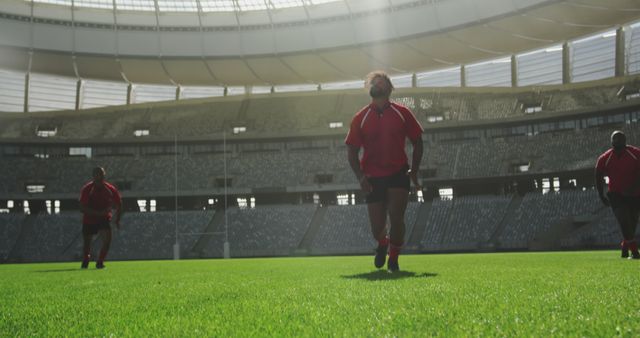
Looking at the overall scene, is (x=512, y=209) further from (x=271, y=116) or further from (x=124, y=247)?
(x=124, y=247)

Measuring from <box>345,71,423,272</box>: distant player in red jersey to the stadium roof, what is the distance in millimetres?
33459

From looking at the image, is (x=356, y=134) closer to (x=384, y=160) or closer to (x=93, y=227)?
(x=384, y=160)

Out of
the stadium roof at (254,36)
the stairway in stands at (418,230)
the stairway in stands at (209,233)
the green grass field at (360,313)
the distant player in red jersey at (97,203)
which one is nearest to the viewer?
the green grass field at (360,313)

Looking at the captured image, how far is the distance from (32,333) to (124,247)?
42420 millimetres

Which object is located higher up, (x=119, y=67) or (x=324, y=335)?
(x=119, y=67)

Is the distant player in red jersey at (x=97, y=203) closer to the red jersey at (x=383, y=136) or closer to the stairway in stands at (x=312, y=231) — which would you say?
the red jersey at (x=383, y=136)

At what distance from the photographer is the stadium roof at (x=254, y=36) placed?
40438mm

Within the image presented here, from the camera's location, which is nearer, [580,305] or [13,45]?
[580,305]

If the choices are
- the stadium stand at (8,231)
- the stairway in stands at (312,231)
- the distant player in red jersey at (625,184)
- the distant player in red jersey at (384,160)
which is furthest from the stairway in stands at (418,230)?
the distant player in red jersey at (384,160)

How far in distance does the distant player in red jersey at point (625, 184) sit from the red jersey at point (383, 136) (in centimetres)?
451

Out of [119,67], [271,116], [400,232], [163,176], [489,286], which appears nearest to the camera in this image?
[489,286]

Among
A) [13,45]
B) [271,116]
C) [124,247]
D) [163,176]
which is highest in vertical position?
[13,45]

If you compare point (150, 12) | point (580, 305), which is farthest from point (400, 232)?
point (150, 12)

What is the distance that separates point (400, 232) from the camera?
6934 millimetres
